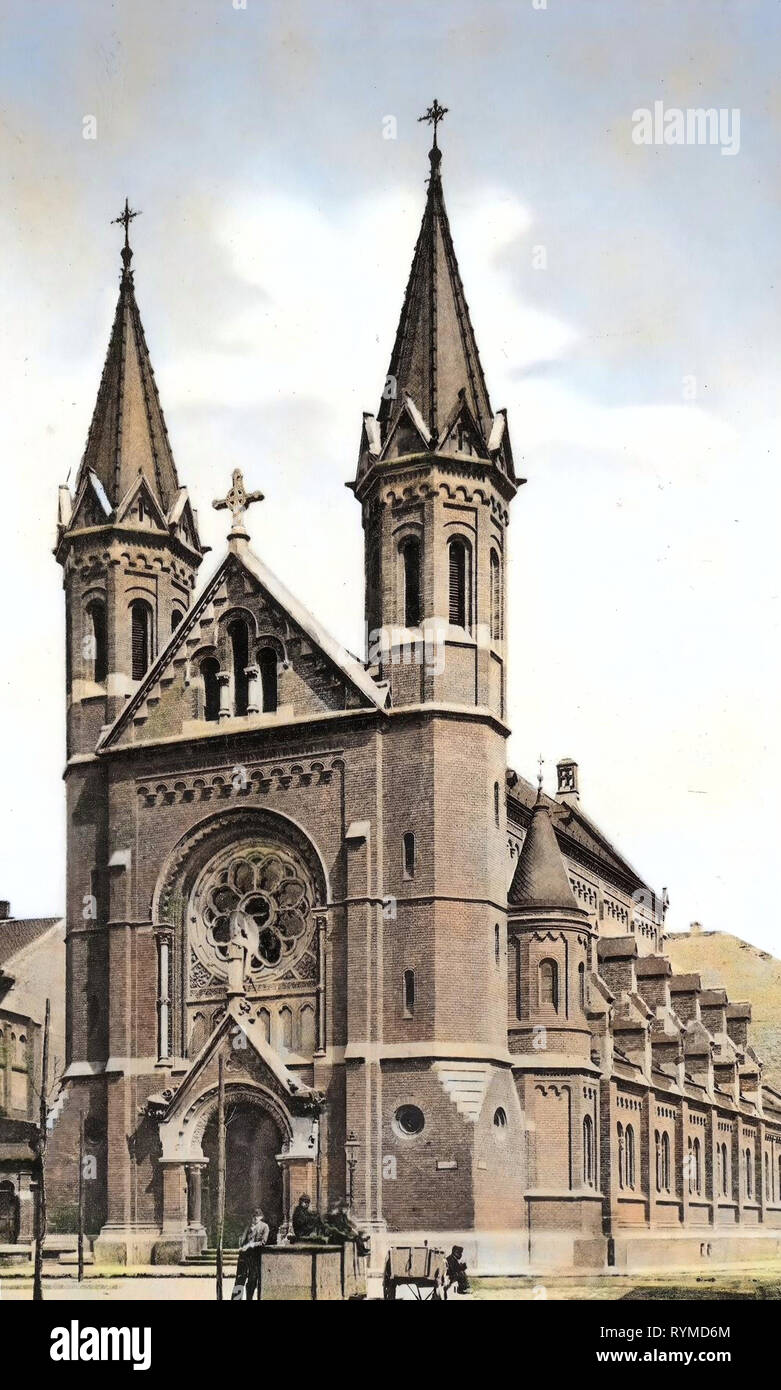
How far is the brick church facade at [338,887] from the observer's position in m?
43.6

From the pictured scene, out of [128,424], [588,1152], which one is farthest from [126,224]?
[588,1152]

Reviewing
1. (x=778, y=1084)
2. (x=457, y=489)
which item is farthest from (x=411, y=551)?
(x=778, y=1084)

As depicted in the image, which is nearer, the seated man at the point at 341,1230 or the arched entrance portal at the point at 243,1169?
the seated man at the point at 341,1230

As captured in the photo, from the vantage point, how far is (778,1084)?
92.2 meters

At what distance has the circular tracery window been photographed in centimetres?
4609

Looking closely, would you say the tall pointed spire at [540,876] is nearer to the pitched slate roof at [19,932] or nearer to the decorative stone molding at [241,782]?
the decorative stone molding at [241,782]

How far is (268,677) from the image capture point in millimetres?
47344

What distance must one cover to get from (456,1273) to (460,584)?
16599 millimetres

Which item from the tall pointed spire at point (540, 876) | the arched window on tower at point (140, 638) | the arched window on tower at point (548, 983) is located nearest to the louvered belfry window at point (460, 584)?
the tall pointed spire at point (540, 876)

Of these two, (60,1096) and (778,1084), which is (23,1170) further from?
(778,1084)

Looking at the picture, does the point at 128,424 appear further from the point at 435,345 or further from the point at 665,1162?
the point at 665,1162

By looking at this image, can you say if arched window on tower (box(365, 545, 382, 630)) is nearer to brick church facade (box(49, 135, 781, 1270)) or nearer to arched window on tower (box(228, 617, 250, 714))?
brick church facade (box(49, 135, 781, 1270))

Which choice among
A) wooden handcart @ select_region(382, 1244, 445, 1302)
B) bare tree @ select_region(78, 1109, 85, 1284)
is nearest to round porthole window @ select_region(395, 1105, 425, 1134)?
wooden handcart @ select_region(382, 1244, 445, 1302)

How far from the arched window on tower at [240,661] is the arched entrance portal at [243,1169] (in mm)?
9772
